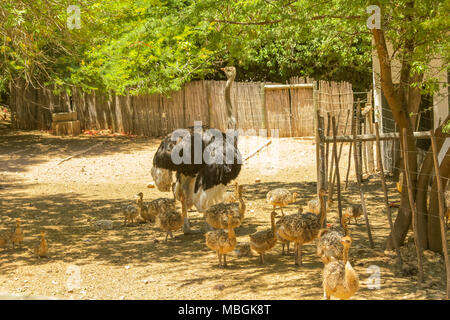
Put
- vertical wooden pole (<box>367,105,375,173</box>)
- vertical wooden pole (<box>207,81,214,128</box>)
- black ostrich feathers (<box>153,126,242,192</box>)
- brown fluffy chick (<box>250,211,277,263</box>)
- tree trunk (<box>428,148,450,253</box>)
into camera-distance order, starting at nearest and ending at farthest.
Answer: brown fluffy chick (<box>250,211,277,263</box>) < tree trunk (<box>428,148,450,253</box>) < black ostrich feathers (<box>153,126,242,192</box>) < vertical wooden pole (<box>367,105,375,173</box>) < vertical wooden pole (<box>207,81,214,128</box>)

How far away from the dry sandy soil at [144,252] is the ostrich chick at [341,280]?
56 centimetres

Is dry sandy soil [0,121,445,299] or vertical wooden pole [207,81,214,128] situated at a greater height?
vertical wooden pole [207,81,214,128]

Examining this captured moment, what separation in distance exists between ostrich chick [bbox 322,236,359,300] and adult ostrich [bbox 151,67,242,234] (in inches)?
135

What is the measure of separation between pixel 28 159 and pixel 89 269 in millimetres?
11574

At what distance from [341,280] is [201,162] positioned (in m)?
3.95

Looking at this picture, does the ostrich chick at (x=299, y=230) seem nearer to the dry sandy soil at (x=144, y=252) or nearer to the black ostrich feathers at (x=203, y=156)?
the dry sandy soil at (x=144, y=252)

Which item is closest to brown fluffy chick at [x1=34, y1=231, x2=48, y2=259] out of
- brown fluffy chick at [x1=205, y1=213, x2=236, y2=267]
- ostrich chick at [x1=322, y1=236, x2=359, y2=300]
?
brown fluffy chick at [x1=205, y1=213, x2=236, y2=267]

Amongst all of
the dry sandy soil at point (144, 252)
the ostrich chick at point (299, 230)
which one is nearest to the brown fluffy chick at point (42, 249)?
the dry sandy soil at point (144, 252)

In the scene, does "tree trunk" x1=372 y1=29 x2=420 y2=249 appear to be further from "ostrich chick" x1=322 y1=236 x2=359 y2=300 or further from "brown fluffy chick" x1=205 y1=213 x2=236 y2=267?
"ostrich chick" x1=322 y1=236 x2=359 y2=300

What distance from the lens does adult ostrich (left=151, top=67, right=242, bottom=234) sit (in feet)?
30.5

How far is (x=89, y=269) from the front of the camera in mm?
8047

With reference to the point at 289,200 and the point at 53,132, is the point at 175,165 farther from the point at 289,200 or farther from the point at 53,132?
the point at 53,132

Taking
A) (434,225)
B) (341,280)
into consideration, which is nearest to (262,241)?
(341,280)

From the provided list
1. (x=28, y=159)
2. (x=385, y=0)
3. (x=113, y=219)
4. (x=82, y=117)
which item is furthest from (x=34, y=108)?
(x=385, y=0)
